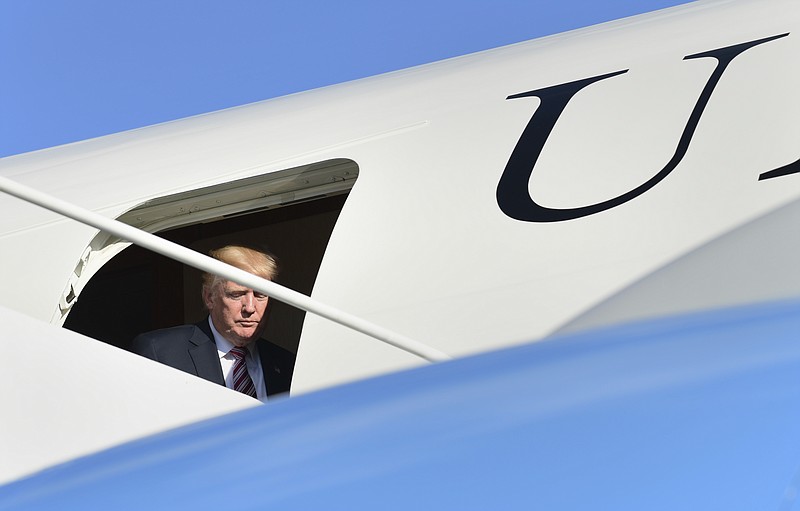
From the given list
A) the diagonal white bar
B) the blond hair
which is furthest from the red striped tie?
the diagonal white bar

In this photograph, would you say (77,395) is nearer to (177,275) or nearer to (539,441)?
(539,441)

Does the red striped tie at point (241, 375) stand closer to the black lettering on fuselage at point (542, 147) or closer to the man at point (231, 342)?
the man at point (231, 342)

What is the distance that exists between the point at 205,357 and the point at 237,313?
32cm

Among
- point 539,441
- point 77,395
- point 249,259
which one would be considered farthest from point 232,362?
point 539,441

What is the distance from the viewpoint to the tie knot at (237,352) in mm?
4691

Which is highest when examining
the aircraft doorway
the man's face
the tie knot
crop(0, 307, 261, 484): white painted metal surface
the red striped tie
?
the aircraft doorway

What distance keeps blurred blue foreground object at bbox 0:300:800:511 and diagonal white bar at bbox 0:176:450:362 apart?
1434 millimetres

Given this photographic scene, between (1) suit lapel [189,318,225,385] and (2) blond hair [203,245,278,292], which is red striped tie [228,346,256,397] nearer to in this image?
(1) suit lapel [189,318,225,385]

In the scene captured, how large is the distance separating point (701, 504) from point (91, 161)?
456 cm

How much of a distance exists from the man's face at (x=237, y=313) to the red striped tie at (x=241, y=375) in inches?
1.7

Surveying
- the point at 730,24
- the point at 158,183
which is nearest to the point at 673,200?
the point at 730,24

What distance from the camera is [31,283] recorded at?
14.7 feet

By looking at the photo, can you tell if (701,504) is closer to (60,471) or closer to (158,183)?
(60,471)

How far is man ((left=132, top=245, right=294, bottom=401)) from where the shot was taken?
4.49m
